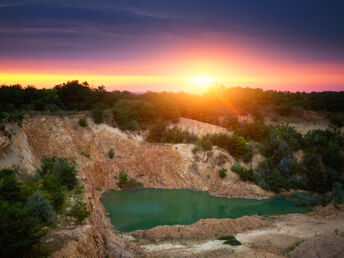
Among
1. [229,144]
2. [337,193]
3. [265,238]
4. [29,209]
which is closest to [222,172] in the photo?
[229,144]

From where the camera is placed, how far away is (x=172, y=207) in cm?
2466

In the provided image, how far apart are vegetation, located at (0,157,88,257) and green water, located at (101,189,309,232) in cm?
551

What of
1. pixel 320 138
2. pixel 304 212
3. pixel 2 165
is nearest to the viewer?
pixel 2 165

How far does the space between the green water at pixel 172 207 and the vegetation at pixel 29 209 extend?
18.1ft

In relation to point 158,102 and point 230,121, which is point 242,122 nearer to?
point 230,121

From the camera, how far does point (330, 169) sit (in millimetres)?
29438

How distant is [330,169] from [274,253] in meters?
17.9

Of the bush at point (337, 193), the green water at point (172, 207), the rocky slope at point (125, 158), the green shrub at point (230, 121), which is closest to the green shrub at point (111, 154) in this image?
the rocky slope at point (125, 158)

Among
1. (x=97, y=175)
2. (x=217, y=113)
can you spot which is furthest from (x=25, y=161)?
(x=217, y=113)

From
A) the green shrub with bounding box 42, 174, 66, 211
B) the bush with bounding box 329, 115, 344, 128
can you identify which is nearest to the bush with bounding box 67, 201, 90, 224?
the green shrub with bounding box 42, 174, 66, 211

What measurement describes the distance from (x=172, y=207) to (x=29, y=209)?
48.5 feet

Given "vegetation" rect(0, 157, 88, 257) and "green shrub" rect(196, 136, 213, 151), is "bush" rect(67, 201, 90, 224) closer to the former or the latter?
"vegetation" rect(0, 157, 88, 257)

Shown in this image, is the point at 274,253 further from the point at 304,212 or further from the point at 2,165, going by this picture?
the point at 2,165

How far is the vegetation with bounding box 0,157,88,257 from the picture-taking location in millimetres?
9039
